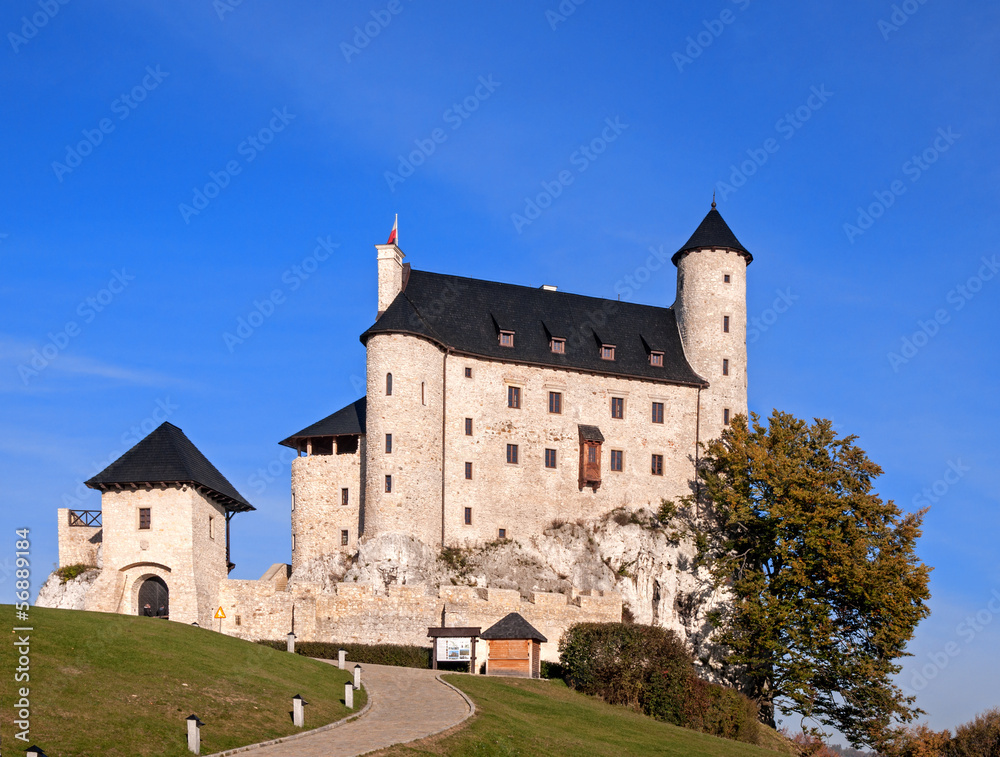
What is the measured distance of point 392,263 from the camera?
64.6 meters

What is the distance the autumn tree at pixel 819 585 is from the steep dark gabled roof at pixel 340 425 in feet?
62.5

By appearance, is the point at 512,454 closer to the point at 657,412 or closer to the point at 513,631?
the point at 657,412

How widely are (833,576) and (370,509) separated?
22.4 metres

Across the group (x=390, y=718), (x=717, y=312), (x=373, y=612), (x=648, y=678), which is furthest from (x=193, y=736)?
(x=717, y=312)

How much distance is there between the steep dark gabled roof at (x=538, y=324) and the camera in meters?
63.6

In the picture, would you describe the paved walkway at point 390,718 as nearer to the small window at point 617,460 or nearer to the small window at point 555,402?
the small window at point 555,402

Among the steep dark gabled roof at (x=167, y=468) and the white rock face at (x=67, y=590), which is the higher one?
the steep dark gabled roof at (x=167, y=468)

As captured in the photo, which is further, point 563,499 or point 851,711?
point 563,499

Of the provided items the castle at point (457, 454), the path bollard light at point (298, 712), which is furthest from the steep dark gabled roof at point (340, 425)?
the path bollard light at point (298, 712)

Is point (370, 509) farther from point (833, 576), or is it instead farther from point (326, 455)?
point (833, 576)

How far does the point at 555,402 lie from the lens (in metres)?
64.6

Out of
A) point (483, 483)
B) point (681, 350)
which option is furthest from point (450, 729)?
point (681, 350)

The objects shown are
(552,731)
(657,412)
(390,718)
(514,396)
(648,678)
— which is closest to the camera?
(390,718)

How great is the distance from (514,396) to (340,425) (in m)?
9.49
